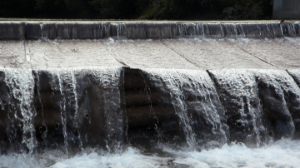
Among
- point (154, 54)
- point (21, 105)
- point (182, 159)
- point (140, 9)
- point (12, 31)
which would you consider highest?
point (140, 9)

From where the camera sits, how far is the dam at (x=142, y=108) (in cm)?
367

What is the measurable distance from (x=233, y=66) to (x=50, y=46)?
109 inches

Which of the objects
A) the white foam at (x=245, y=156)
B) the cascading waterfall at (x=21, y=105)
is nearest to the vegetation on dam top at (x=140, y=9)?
the white foam at (x=245, y=156)

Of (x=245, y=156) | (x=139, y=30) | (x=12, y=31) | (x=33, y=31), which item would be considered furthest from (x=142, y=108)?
(x=12, y=31)

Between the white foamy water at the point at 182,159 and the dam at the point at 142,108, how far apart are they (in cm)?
1

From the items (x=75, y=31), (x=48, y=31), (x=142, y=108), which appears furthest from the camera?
(x=75, y=31)

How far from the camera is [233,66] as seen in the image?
462cm

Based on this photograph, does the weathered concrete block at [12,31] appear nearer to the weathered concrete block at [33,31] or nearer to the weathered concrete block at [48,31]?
the weathered concrete block at [33,31]

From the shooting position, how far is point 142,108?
4.13 meters

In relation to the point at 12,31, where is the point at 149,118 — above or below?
below

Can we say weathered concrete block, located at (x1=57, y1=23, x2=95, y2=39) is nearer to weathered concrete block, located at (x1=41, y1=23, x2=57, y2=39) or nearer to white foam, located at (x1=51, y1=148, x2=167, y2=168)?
weathered concrete block, located at (x1=41, y1=23, x2=57, y2=39)

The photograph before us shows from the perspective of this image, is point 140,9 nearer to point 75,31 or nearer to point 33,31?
point 75,31

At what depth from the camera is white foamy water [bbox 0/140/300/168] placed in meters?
3.54

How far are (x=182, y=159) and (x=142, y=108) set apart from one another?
32.5 inches
